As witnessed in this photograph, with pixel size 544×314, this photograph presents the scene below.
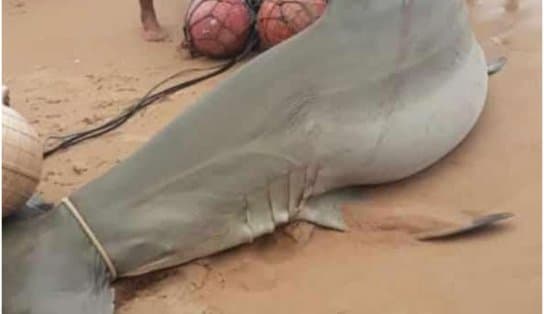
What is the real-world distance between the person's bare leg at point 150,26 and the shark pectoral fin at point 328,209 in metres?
2.24

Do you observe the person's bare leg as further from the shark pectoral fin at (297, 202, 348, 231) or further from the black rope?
the shark pectoral fin at (297, 202, 348, 231)

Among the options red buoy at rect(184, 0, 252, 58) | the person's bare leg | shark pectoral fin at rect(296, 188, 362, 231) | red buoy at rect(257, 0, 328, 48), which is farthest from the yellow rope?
the person's bare leg

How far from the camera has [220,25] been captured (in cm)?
491

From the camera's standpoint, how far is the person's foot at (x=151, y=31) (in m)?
5.45

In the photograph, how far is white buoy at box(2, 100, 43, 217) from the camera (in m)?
3.15

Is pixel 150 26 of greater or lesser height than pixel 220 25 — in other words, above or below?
below

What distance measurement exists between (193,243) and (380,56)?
90cm

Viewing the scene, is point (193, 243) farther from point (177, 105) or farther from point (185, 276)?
point (177, 105)

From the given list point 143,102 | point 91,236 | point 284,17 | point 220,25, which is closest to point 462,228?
point 91,236

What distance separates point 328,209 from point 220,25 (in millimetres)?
1723

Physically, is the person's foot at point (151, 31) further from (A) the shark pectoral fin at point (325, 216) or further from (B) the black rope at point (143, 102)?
(A) the shark pectoral fin at point (325, 216)

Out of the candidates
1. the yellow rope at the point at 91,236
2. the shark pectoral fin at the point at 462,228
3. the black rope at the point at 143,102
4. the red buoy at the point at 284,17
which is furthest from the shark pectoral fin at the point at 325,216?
the red buoy at the point at 284,17

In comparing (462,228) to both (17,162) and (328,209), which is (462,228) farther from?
(17,162)

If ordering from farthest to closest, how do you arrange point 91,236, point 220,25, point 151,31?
point 151,31
point 220,25
point 91,236
